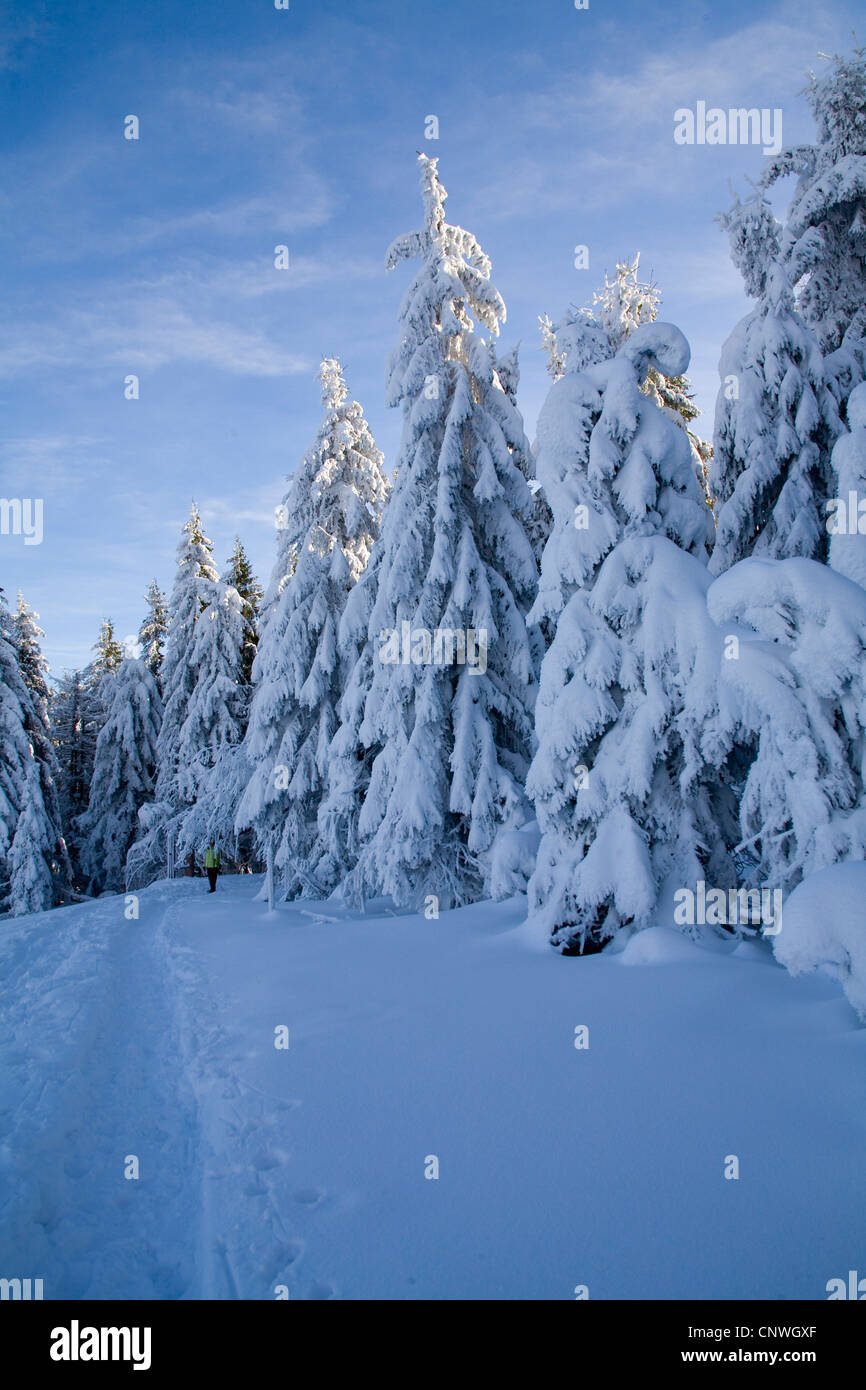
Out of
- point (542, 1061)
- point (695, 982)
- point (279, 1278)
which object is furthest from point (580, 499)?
point (279, 1278)

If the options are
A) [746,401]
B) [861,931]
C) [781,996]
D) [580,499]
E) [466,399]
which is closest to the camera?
[861,931]

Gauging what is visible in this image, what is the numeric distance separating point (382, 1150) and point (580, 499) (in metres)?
7.40

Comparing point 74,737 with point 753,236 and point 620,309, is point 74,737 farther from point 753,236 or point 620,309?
point 753,236

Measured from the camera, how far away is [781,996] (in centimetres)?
565

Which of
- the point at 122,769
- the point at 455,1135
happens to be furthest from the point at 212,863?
the point at 455,1135

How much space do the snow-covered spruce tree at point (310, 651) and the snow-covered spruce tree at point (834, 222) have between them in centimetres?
1061

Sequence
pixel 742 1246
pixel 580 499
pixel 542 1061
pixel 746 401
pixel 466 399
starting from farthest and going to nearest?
pixel 466 399 < pixel 746 401 < pixel 580 499 < pixel 542 1061 < pixel 742 1246

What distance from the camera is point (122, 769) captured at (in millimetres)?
31953

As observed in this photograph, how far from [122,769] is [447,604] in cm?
2513

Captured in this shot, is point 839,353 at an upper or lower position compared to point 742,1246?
upper

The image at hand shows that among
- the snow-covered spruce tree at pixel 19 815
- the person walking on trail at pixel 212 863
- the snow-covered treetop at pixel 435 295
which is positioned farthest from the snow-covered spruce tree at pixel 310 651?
the snow-covered spruce tree at pixel 19 815

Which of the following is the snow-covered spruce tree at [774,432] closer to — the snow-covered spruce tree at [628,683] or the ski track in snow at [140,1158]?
the snow-covered spruce tree at [628,683]

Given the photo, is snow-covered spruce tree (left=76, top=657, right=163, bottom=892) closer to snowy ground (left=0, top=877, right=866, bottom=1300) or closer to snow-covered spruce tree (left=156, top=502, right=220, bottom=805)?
snow-covered spruce tree (left=156, top=502, right=220, bottom=805)
